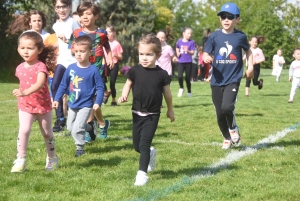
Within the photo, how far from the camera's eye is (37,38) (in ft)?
19.2

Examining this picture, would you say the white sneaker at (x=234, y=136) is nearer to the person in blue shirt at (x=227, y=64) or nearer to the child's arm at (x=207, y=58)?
the person in blue shirt at (x=227, y=64)

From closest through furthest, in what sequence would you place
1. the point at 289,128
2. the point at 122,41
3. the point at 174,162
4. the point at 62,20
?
1. the point at 174,162
2. the point at 62,20
3. the point at 289,128
4. the point at 122,41

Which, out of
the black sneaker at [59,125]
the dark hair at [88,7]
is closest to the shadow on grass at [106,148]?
the black sneaker at [59,125]

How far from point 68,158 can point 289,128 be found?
187 inches

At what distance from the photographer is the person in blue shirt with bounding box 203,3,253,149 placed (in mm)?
7484

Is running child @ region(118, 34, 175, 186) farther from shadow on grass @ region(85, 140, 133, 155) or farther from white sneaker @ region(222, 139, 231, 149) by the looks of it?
white sneaker @ region(222, 139, 231, 149)

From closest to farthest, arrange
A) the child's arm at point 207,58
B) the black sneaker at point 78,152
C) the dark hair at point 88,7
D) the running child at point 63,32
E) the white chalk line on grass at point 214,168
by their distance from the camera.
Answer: the white chalk line on grass at point 214,168, the black sneaker at point 78,152, the child's arm at point 207,58, the dark hair at point 88,7, the running child at point 63,32

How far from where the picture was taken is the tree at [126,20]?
2079 inches

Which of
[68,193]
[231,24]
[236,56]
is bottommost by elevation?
[68,193]

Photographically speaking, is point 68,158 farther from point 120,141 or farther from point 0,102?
point 0,102

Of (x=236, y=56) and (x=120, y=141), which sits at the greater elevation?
(x=236, y=56)

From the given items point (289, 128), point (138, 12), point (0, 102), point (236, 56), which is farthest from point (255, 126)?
point (138, 12)

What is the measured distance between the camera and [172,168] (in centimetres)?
613

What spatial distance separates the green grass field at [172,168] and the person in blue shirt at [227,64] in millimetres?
366
